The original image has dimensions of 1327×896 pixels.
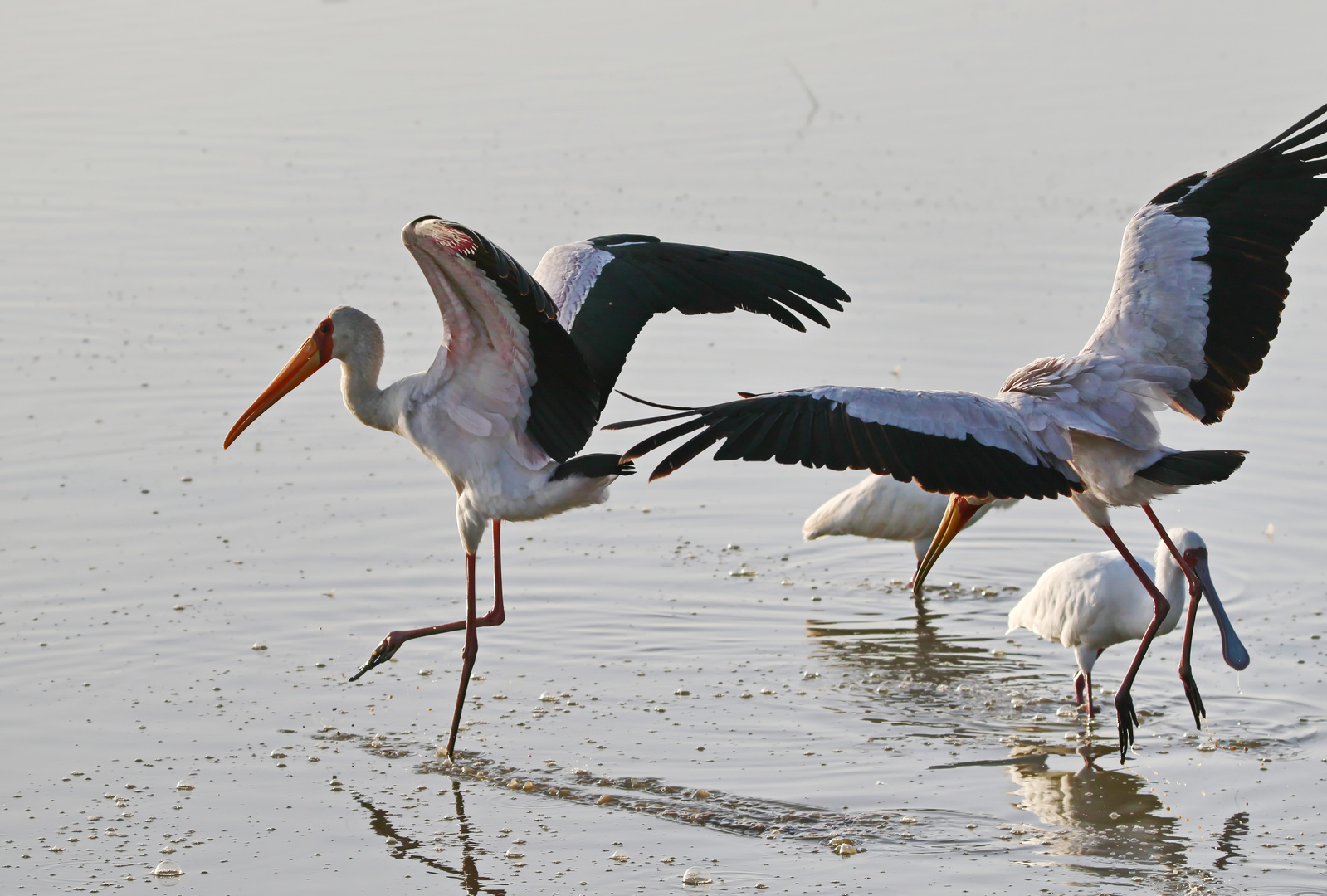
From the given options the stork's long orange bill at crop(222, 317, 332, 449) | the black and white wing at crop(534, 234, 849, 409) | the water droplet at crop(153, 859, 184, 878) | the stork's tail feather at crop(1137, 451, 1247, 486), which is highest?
the black and white wing at crop(534, 234, 849, 409)

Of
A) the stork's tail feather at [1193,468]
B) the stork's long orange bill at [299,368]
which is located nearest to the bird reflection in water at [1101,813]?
the stork's tail feather at [1193,468]

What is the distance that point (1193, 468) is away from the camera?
265 inches

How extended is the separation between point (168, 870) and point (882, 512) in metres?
4.77

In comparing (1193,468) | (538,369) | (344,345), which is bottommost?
(1193,468)

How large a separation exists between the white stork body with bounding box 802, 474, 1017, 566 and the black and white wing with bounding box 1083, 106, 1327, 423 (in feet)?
7.74

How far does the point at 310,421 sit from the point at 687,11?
51.0 ft

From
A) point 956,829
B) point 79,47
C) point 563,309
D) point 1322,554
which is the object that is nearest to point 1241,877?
point 956,829

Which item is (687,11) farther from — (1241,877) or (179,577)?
(1241,877)

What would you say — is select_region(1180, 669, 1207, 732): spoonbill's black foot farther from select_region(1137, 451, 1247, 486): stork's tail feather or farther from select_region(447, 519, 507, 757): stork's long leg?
select_region(447, 519, 507, 757): stork's long leg

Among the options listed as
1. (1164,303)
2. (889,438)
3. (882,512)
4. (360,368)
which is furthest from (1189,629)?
(360,368)

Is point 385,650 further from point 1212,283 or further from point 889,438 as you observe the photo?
point 1212,283

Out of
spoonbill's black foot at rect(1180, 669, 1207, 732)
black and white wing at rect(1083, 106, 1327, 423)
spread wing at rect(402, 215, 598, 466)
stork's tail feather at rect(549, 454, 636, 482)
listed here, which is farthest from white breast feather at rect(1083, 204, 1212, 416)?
spread wing at rect(402, 215, 598, 466)

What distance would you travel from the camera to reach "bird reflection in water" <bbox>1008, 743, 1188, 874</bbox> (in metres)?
6.30

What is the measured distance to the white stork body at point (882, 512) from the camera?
375 inches
